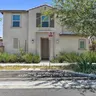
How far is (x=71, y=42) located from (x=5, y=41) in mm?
7348

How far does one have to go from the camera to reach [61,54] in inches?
984

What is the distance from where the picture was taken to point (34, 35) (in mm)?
25578

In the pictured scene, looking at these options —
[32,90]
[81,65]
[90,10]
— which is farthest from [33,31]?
[32,90]

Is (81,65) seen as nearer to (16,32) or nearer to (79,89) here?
(79,89)

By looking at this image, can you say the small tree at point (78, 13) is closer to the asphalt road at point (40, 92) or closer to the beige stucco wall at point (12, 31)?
the asphalt road at point (40, 92)

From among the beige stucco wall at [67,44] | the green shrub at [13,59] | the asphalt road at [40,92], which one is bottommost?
the asphalt road at [40,92]

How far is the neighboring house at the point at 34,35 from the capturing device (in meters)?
25.5

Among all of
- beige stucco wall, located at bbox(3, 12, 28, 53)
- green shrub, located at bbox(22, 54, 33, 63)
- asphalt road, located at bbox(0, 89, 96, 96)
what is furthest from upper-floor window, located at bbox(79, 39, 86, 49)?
asphalt road, located at bbox(0, 89, 96, 96)

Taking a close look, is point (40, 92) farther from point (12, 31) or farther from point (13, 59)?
point (12, 31)

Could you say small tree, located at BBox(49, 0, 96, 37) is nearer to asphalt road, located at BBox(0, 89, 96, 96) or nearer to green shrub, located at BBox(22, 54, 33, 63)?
asphalt road, located at BBox(0, 89, 96, 96)

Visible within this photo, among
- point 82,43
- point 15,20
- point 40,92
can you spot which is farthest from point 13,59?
point 40,92

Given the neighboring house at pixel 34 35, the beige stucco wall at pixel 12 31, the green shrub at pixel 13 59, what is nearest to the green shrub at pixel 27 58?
the green shrub at pixel 13 59

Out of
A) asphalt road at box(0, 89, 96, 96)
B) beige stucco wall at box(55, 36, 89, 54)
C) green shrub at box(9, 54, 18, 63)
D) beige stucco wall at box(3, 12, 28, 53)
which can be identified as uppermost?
beige stucco wall at box(3, 12, 28, 53)

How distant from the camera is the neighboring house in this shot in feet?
83.8
